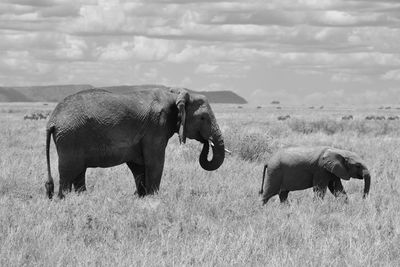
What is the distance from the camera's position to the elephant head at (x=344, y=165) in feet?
35.2

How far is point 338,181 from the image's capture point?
11.1 meters

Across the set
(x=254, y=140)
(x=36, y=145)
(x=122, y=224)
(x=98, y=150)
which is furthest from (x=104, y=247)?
(x=36, y=145)

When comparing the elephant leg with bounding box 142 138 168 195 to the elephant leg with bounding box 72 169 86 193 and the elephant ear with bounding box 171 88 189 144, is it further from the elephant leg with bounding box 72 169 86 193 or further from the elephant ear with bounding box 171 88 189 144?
the elephant leg with bounding box 72 169 86 193

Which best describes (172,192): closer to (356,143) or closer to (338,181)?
(338,181)

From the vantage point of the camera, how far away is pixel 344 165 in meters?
10.9

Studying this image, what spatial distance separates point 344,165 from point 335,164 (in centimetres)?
20

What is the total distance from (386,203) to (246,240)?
3957mm

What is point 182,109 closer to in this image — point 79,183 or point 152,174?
point 152,174

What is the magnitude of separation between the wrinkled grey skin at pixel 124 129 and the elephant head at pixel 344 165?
163cm

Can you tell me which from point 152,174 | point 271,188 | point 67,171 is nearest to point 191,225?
point 152,174

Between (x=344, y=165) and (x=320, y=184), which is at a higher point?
(x=344, y=165)

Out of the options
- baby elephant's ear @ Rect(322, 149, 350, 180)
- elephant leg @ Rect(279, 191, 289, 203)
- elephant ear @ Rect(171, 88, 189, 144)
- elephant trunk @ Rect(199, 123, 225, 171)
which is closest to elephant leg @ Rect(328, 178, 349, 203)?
baby elephant's ear @ Rect(322, 149, 350, 180)

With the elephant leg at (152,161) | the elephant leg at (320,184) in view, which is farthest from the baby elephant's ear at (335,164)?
the elephant leg at (152,161)

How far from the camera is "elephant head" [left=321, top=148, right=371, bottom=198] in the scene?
10727 mm
